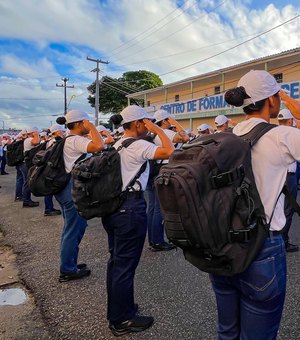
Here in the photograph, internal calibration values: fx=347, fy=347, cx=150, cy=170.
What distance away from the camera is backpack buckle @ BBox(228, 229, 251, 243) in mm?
1639

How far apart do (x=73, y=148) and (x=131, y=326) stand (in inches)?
79.3

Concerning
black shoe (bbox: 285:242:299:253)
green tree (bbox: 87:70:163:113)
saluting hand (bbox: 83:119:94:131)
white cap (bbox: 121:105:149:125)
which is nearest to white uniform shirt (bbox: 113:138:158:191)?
white cap (bbox: 121:105:149:125)

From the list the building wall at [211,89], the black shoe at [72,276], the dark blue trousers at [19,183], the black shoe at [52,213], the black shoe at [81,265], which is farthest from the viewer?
the building wall at [211,89]

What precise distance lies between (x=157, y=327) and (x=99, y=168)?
4.91ft

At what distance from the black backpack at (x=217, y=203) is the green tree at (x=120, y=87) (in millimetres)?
47721

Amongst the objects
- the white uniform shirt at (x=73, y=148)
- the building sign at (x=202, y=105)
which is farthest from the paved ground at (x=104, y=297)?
the building sign at (x=202, y=105)

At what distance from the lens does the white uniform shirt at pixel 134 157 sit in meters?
2.97

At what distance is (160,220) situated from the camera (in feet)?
17.3

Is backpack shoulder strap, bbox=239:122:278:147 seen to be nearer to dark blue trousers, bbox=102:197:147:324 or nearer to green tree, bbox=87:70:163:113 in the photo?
dark blue trousers, bbox=102:197:147:324

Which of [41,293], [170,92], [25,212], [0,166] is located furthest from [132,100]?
[41,293]

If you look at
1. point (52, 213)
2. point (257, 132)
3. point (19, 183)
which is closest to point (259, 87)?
point (257, 132)

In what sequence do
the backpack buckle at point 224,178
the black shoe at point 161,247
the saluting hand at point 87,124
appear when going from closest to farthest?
the backpack buckle at point 224,178, the saluting hand at point 87,124, the black shoe at point 161,247

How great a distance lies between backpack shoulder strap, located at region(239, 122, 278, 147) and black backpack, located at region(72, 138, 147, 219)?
4.58 ft

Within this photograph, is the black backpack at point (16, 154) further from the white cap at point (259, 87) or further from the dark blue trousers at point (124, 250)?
the white cap at point (259, 87)
